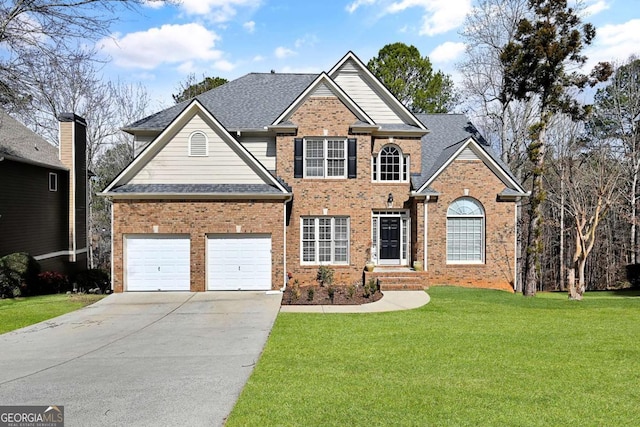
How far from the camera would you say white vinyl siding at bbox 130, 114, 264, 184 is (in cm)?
1609

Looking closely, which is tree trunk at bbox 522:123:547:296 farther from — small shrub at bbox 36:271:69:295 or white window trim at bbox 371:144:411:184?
small shrub at bbox 36:271:69:295

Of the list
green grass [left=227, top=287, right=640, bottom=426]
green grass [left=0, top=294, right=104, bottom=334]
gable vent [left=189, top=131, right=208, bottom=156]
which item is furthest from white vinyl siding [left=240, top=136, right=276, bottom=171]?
green grass [left=227, top=287, right=640, bottom=426]

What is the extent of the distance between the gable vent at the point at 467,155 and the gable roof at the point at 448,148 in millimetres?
260

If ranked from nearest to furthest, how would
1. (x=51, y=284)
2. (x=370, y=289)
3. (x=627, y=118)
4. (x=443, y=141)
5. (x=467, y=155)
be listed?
1. (x=370, y=289)
2. (x=51, y=284)
3. (x=467, y=155)
4. (x=443, y=141)
5. (x=627, y=118)

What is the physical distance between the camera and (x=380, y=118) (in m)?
19.4

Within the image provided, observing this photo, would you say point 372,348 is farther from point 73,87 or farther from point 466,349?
point 73,87

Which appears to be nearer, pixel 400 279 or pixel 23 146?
pixel 400 279

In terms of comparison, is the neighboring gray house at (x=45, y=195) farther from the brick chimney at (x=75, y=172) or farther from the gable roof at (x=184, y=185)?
the gable roof at (x=184, y=185)

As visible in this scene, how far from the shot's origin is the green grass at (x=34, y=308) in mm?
11839

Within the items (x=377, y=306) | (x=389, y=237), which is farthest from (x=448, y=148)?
(x=377, y=306)

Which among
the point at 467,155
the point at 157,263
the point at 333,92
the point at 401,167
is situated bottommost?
the point at 157,263

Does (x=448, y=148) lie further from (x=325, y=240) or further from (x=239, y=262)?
(x=239, y=262)

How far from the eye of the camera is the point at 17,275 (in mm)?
15883

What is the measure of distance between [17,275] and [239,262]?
813cm
